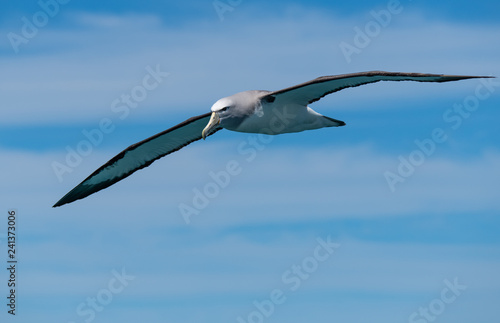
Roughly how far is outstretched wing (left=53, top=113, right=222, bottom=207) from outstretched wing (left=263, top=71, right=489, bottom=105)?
277 centimetres

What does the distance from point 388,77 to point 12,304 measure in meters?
10.6

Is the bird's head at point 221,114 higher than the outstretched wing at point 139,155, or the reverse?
the bird's head at point 221,114

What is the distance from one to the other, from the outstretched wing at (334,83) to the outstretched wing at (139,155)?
9.08 feet

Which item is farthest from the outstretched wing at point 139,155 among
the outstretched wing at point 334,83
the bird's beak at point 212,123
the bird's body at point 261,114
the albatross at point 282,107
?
the outstretched wing at point 334,83

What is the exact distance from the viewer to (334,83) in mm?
17297

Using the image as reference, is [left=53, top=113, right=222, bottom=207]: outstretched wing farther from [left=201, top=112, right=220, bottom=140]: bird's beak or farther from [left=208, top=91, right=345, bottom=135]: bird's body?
[left=208, top=91, right=345, bottom=135]: bird's body

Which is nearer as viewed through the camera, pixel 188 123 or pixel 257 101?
pixel 257 101

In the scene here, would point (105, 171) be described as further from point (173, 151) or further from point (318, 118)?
point (318, 118)

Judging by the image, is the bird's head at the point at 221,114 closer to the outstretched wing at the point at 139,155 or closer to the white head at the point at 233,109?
the white head at the point at 233,109

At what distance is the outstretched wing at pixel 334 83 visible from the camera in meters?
15.9

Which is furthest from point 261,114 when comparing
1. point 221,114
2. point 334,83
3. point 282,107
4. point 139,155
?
point 139,155

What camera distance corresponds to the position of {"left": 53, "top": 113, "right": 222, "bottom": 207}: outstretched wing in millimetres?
20344

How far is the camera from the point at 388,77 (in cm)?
1633

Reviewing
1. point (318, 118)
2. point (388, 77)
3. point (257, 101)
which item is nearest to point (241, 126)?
point (257, 101)
